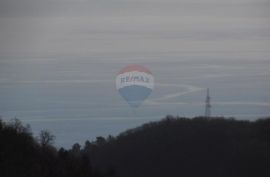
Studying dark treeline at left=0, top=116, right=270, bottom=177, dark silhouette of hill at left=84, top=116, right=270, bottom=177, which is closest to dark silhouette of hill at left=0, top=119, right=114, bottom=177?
dark treeline at left=0, top=116, right=270, bottom=177

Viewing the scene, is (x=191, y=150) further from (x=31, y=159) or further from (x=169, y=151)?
(x=31, y=159)

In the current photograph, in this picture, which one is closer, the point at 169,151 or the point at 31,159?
the point at 31,159

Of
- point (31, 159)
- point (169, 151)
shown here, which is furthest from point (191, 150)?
point (31, 159)

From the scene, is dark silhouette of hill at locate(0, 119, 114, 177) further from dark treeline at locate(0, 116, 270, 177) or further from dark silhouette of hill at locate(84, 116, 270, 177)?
Result: dark silhouette of hill at locate(84, 116, 270, 177)

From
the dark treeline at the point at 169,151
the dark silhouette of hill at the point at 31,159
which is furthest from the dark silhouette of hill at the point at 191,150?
the dark silhouette of hill at the point at 31,159

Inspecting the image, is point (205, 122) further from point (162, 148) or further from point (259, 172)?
point (259, 172)

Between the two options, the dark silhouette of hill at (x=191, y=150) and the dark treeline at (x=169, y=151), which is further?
the dark silhouette of hill at (x=191, y=150)

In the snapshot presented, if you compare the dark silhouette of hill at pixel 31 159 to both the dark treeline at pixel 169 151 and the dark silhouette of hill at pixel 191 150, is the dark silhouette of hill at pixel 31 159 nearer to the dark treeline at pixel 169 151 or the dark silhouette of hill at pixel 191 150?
the dark treeline at pixel 169 151
